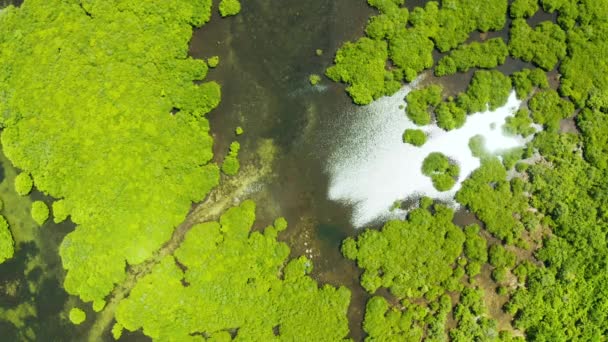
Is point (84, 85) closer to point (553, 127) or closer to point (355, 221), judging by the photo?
point (355, 221)

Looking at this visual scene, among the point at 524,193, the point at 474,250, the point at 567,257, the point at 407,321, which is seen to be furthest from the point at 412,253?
the point at 567,257

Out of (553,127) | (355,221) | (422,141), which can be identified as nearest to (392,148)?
(422,141)

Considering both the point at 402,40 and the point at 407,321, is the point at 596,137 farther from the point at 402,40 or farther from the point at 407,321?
the point at 407,321

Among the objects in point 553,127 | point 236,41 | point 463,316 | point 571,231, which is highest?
point 236,41

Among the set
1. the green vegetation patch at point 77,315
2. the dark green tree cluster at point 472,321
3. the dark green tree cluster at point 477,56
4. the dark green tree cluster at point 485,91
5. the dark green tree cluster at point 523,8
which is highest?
the dark green tree cluster at point 523,8

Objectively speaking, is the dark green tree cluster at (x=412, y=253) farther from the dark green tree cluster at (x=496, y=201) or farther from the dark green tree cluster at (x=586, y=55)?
the dark green tree cluster at (x=586, y=55)

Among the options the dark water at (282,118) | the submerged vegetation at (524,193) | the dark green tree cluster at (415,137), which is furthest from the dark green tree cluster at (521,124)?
the dark green tree cluster at (415,137)

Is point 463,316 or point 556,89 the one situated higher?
point 556,89

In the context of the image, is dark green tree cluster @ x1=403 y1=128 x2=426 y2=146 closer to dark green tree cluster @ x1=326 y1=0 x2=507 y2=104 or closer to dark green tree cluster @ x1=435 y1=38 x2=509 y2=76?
dark green tree cluster @ x1=326 y1=0 x2=507 y2=104
